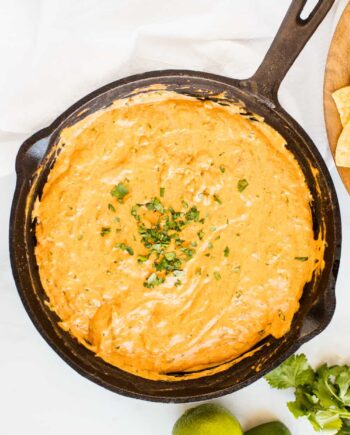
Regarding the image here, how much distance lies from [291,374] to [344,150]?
821 mm

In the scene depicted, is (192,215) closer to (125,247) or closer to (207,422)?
(125,247)

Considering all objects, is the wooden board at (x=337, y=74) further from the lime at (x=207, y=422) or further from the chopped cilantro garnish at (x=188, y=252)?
the lime at (x=207, y=422)

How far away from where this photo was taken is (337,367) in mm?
2355

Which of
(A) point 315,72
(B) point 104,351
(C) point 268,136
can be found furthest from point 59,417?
(A) point 315,72

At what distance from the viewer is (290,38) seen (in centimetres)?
196

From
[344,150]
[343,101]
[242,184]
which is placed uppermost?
[343,101]

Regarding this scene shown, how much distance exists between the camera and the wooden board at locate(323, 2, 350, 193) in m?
2.04

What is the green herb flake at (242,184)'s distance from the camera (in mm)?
2082

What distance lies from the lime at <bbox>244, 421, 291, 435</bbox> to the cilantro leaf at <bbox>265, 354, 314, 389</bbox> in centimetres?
15

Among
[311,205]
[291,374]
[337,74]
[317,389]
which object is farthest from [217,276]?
[337,74]

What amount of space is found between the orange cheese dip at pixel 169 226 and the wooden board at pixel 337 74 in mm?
148

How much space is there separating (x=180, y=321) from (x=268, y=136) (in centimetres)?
66

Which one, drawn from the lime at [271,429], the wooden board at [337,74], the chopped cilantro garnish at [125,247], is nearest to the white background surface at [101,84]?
the lime at [271,429]

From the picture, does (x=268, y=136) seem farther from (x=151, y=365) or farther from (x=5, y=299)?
(x=5, y=299)
